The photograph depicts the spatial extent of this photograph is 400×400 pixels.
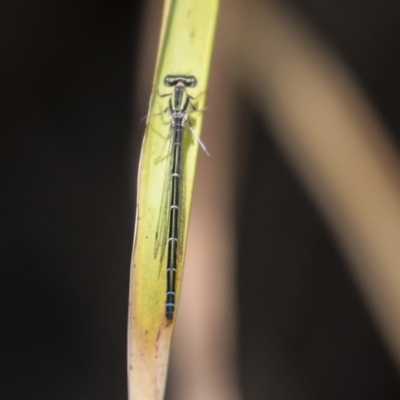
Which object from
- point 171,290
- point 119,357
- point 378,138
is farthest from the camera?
point 119,357

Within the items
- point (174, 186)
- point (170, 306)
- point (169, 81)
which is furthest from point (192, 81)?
point (170, 306)

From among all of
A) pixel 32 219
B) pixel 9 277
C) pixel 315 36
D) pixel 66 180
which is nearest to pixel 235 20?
pixel 315 36

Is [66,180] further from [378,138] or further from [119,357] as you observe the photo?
[378,138]

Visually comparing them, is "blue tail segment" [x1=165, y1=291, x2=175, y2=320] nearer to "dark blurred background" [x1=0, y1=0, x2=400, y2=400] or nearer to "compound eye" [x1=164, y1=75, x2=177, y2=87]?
"compound eye" [x1=164, y1=75, x2=177, y2=87]

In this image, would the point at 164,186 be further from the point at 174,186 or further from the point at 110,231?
the point at 110,231

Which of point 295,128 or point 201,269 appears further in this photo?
point 201,269

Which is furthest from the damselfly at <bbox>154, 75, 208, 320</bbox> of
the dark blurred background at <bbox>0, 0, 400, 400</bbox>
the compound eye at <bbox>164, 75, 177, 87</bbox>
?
the dark blurred background at <bbox>0, 0, 400, 400</bbox>

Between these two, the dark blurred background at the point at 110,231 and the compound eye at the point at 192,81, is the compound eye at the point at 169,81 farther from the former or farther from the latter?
the dark blurred background at the point at 110,231
